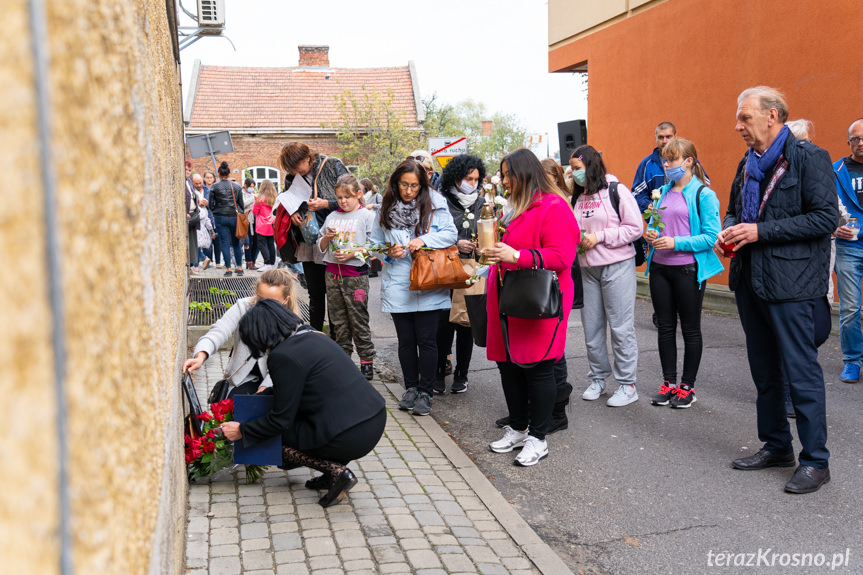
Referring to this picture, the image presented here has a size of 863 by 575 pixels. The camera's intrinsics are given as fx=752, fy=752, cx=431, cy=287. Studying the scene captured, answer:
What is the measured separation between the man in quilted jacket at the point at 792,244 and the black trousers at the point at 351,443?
238 cm

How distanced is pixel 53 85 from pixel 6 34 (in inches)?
6.1

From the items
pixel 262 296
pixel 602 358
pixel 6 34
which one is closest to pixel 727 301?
pixel 602 358

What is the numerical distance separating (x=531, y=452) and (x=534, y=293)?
3.74 ft

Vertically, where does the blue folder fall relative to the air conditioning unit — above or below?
below

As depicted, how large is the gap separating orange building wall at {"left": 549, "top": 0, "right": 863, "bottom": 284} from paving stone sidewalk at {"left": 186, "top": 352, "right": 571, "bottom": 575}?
649cm

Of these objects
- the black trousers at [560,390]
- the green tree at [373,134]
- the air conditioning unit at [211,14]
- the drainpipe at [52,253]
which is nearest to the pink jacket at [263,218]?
the air conditioning unit at [211,14]

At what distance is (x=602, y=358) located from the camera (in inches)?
256

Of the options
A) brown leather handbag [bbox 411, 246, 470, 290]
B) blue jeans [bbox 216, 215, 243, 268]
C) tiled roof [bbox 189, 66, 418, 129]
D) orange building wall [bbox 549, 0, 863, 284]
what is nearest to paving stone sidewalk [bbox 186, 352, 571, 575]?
brown leather handbag [bbox 411, 246, 470, 290]

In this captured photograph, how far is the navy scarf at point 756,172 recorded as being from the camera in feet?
14.4

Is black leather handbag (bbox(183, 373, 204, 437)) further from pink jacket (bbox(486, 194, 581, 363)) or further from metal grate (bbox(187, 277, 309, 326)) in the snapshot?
metal grate (bbox(187, 277, 309, 326))

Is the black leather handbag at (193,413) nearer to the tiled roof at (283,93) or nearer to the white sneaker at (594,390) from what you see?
the white sneaker at (594,390)

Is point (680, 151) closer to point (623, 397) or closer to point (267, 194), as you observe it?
point (623, 397)

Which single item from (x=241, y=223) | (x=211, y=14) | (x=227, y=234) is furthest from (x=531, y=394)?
(x=241, y=223)

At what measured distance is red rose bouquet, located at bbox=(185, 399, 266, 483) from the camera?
4.15 m
